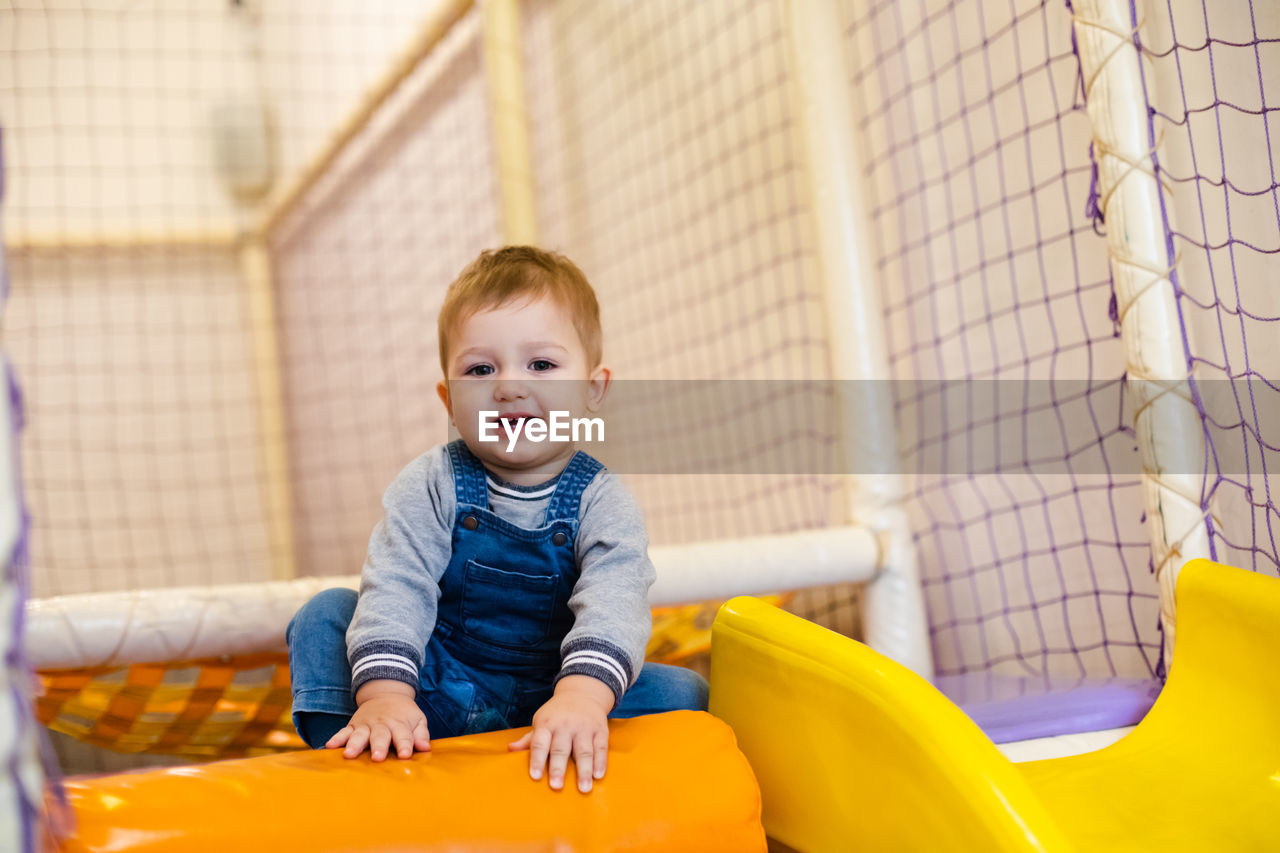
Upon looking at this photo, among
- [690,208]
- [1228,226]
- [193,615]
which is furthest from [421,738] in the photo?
[690,208]

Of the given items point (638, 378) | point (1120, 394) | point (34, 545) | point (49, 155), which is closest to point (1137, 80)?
point (1120, 394)

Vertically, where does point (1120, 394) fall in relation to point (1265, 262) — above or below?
below

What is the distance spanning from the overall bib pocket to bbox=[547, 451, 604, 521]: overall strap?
5 centimetres

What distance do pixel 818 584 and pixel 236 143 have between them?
241cm

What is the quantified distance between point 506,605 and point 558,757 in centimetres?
21

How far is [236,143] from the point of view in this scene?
9.26 ft

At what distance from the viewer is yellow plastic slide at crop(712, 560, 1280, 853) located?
0.54 meters

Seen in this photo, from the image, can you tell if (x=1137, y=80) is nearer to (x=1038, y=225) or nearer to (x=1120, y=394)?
(x=1038, y=225)

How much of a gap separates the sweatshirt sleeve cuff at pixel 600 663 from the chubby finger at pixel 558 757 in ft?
0.23

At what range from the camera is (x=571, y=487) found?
81 centimetres

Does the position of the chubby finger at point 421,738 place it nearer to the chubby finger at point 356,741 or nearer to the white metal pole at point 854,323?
the chubby finger at point 356,741

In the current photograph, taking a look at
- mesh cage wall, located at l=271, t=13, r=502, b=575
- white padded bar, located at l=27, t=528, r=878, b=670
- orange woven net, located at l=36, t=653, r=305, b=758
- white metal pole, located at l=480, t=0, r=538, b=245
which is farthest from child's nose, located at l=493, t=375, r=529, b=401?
mesh cage wall, located at l=271, t=13, r=502, b=575

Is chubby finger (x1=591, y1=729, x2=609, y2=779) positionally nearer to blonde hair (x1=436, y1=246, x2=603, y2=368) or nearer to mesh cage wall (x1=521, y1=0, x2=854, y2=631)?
blonde hair (x1=436, y1=246, x2=603, y2=368)

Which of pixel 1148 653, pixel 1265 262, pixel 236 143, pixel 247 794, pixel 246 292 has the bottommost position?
pixel 1148 653
